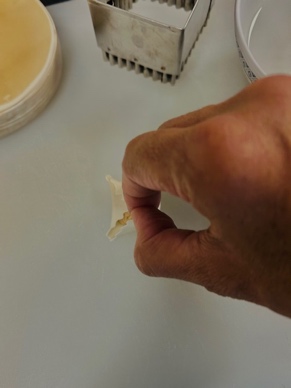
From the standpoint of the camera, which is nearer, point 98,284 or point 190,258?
point 190,258

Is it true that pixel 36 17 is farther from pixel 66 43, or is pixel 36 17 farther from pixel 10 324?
pixel 10 324

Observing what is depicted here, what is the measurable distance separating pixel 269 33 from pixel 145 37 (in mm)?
178

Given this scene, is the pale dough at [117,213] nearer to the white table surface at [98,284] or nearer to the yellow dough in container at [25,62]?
the white table surface at [98,284]

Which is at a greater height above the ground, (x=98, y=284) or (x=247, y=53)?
(x=247, y=53)

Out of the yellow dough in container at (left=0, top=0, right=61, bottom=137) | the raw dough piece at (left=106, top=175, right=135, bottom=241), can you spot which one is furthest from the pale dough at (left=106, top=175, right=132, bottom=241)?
the yellow dough in container at (left=0, top=0, right=61, bottom=137)

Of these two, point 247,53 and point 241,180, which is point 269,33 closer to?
point 247,53

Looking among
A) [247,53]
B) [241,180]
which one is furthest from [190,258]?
[247,53]

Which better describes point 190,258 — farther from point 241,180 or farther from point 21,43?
point 21,43

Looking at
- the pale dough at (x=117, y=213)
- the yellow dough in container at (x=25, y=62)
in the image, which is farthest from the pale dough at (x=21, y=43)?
the pale dough at (x=117, y=213)

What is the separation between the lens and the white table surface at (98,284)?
15.6 inches

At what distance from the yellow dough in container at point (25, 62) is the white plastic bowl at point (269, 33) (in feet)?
0.74

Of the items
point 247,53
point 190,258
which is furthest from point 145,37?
point 190,258

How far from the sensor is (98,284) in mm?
419

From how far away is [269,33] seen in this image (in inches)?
19.8
